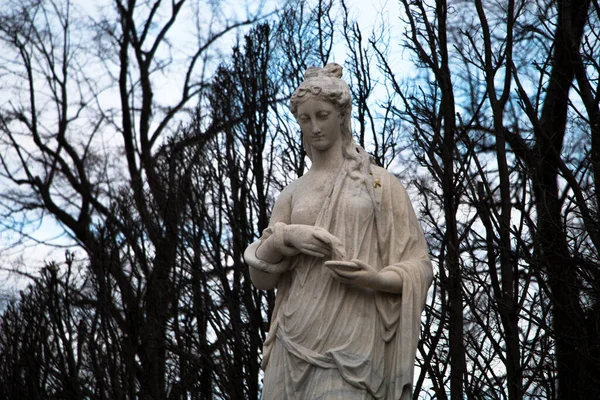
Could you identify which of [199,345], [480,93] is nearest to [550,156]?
[480,93]

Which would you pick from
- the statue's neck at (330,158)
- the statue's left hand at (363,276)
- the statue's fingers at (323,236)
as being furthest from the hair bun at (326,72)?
the statue's left hand at (363,276)

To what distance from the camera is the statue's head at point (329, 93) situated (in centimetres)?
765

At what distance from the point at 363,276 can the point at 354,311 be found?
0.90 ft

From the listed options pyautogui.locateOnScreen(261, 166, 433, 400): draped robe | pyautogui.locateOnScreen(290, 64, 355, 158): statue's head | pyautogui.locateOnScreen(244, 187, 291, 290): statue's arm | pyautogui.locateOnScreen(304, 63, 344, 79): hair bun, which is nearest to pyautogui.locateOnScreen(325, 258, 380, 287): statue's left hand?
pyautogui.locateOnScreen(261, 166, 433, 400): draped robe

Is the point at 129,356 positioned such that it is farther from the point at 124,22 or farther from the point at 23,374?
the point at 124,22

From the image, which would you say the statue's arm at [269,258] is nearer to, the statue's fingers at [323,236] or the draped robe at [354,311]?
the draped robe at [354,311]

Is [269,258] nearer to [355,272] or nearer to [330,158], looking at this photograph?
[355,272]

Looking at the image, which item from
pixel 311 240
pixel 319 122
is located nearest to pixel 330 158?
pixel 319 122

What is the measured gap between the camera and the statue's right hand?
7.29m

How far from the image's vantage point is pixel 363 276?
23.6 ft

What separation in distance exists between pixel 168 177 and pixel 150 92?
7.26 metres

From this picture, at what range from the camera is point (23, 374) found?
21281 millimetres

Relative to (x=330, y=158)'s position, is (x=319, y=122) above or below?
above

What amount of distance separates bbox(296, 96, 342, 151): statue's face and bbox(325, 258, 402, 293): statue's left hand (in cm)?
92
